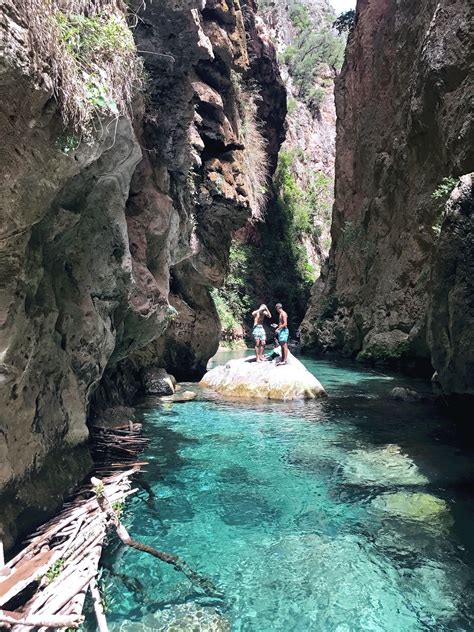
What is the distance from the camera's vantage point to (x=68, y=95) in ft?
Answer: 12.6

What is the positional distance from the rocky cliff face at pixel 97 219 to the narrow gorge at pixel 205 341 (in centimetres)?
3

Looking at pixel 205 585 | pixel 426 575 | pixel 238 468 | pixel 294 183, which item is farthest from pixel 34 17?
pixel 294 183

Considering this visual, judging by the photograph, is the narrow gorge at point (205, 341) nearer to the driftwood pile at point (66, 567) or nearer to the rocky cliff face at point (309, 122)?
the driftwood pile at point (66, 567)

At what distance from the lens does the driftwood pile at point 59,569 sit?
2914 mm

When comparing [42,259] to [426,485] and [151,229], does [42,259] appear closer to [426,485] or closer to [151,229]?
[151,229]

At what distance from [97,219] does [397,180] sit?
14729mm

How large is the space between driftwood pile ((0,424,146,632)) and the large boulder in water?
763cm

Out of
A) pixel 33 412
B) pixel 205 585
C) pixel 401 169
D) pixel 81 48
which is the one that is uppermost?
pixel 401 169

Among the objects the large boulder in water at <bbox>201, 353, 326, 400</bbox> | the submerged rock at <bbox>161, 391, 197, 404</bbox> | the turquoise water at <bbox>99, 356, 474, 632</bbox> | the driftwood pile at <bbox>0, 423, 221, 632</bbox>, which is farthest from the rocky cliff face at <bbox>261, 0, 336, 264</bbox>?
the driftwood pile at <bbox>0, 423, 221, 632</bbox>

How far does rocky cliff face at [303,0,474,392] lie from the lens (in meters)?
9.60

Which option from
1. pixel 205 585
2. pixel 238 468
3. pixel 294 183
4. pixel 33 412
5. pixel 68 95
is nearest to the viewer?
pixel 68 95

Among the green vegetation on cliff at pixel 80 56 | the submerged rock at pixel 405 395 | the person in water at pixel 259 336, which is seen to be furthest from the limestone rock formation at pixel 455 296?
the person in water at pixel 259 336

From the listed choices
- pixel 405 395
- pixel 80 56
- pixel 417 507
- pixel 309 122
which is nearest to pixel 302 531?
pixel 417 507

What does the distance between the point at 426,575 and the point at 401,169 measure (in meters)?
15.8
